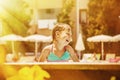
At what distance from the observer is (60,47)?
290cm

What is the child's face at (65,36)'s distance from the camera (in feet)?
9.46

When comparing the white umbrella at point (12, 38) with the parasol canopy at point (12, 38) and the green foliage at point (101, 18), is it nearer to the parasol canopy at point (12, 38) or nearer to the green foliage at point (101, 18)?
the parasol canopy at point (12, 38)

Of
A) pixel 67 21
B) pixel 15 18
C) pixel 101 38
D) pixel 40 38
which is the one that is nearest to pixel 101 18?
pixel 101 38

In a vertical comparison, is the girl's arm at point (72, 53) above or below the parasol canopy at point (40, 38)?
below

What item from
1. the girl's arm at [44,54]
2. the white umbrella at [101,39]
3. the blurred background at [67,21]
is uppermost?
the blurred background at [67,21]

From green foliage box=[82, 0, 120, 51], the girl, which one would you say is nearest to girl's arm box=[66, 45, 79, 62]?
the girl

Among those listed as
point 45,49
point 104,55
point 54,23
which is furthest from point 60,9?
point 104,55

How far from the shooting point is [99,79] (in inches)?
104

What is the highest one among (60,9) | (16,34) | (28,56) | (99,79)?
(60,9)

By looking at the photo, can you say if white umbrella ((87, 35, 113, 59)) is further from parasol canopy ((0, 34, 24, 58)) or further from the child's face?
parasol canopy ((0, 34, 24, 58))

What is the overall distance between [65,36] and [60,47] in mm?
116

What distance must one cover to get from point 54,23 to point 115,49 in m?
0.63

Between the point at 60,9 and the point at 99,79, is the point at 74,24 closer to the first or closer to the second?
the point at 60,9

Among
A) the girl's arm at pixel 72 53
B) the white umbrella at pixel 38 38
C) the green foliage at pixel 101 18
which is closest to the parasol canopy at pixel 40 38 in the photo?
the white umbrella at pixel 38 38
